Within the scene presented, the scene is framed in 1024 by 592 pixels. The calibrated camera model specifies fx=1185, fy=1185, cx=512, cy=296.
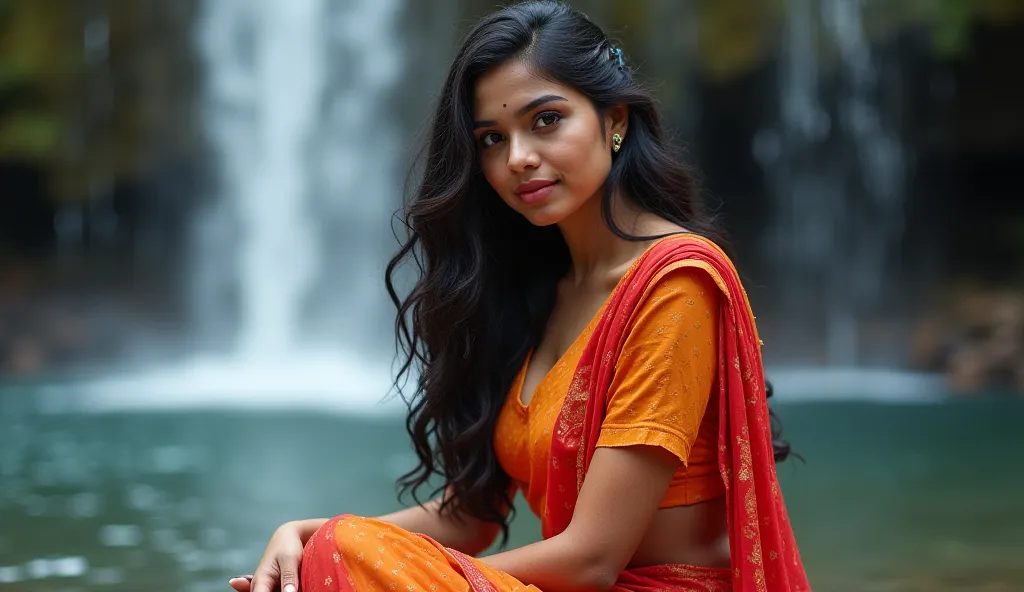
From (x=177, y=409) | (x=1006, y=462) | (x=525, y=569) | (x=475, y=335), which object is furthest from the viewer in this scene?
(x=177, y=409)

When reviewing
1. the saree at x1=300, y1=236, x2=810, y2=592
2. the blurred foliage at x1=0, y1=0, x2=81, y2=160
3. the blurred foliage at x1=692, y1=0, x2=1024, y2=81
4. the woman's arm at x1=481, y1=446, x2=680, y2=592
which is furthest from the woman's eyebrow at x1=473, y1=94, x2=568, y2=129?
the blurred foliage at x1=0, y1=0, x2=81, y2=160

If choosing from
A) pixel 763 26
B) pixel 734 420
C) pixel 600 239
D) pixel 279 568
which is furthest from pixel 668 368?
pixel 763 26

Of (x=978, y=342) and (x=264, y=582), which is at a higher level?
(x=978, y=342)

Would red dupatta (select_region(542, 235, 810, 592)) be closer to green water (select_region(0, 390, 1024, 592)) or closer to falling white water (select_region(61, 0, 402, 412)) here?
green water (select_region(0, 390, 1024, 592))

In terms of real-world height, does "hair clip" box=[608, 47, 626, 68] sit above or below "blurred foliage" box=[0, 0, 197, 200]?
below

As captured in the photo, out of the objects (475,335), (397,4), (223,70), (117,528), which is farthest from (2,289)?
(475,335)

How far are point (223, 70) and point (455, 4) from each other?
3126 mm

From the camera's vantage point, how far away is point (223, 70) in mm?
15016

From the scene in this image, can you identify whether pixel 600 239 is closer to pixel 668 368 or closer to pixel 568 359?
pixel 568 359

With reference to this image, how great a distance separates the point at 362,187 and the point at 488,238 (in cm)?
1308

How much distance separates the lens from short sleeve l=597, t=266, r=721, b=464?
1.83 meters

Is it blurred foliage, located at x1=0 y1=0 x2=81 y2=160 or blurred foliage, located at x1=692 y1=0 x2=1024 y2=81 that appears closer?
blurred foliage, located at x1=692 y1=0 x2=1024 y2=81

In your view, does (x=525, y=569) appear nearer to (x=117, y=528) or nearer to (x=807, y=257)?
(x=117, y=528)

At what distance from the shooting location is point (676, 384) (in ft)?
6.03
